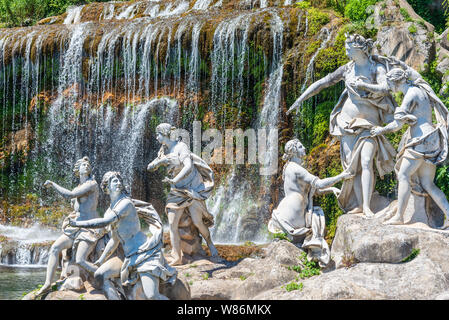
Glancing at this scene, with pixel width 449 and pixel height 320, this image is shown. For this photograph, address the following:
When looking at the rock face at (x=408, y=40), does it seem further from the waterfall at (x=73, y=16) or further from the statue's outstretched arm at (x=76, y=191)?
the waterfall at (x=73, y=16)

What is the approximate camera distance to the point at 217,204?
1541 cm

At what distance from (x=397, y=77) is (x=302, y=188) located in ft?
6.62

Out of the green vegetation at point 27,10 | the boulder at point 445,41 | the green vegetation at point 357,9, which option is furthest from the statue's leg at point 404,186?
the green vegetation at point 27,10

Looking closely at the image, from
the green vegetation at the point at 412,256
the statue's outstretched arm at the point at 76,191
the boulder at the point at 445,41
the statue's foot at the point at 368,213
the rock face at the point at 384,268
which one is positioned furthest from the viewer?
the boulder at the point at 445,41

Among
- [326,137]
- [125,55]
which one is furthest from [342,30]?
[125,55]

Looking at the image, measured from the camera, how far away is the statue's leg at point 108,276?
281 inches

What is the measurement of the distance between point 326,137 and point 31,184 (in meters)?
10.0

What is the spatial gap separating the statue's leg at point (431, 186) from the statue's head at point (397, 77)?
113 cm

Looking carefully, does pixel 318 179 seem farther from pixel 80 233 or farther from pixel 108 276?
pixel 80 233

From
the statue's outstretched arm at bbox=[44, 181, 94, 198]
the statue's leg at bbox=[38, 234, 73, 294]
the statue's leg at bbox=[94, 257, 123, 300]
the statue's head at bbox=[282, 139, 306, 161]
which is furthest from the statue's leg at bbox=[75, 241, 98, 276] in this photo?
the statue's head at bbox=[282, 139, 306, 161]

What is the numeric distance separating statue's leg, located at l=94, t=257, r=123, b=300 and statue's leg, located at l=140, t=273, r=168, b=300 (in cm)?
39

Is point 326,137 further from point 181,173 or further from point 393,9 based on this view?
point 181,173

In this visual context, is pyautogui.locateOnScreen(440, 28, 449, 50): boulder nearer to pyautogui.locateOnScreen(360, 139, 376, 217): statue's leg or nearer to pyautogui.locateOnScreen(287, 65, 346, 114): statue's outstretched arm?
pyautogui.locateOnScreen(287, 65, 346, 114): statue's outstretched arm

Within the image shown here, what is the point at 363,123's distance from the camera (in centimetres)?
854
